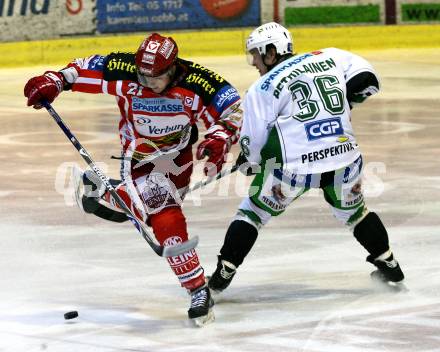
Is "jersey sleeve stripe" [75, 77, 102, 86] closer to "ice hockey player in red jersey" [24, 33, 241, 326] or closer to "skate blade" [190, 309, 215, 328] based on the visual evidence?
"ice hockey player in red jersey" [24, 33, 241, 326]

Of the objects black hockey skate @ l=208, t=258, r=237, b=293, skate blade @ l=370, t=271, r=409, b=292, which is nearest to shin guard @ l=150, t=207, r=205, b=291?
black hockey skate @ l=208, t=258, r=237, b=293

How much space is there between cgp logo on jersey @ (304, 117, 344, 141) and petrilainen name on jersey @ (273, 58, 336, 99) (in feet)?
0.62

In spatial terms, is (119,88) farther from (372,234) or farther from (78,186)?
(372,234)

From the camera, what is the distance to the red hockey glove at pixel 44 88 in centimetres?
495

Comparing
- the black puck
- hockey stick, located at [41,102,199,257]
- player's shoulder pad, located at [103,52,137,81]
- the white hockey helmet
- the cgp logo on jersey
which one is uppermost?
the white hockey helmet

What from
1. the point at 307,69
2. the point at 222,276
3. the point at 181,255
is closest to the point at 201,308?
the point at 181,255

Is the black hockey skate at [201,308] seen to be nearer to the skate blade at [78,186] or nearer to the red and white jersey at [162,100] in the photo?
the red and white jersey at [162,100]

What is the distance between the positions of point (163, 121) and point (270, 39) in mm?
547

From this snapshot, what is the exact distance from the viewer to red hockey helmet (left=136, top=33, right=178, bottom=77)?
182 inches

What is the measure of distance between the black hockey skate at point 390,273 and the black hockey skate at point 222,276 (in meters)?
0.60

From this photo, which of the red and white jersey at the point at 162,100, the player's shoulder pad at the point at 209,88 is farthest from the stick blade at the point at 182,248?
the player's shoulder pad at the point at 209,88

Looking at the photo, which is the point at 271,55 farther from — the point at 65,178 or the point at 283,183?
the point at 65,178

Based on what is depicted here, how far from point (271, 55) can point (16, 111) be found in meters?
6.56

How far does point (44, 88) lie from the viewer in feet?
16.2
